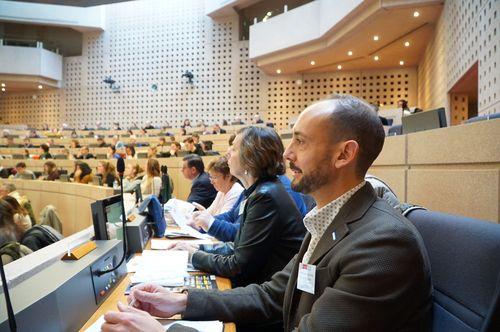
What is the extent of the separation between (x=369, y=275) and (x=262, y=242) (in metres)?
0.83

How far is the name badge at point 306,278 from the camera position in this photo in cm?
98

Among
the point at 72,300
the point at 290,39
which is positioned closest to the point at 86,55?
the point at 290,39

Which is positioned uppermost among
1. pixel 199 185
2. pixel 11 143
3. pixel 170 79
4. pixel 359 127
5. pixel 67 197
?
pixel 170 79

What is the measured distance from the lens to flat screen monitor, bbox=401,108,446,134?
8.57 ft

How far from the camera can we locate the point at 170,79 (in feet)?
52.1

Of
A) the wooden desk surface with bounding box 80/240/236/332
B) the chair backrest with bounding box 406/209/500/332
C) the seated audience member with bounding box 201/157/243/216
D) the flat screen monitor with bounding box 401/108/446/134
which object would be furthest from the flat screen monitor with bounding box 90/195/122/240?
the flat screen monitor with bounding box 401/108/446/134

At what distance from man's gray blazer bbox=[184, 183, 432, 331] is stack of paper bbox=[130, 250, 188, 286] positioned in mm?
637

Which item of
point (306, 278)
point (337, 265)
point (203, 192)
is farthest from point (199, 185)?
point (337, 265)

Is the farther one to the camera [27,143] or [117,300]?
[27,143]

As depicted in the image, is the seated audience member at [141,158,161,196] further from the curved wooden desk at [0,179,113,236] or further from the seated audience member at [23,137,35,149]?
the seated audience member at [23,137,35,149]

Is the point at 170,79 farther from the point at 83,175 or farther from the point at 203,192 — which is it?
the point at 203,192

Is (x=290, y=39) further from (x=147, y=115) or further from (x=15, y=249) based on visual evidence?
(x=15, y=249)

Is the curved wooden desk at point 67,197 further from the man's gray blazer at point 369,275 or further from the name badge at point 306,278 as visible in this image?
the man's gray blazer at point 369,275

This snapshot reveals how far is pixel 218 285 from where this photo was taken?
152cm
